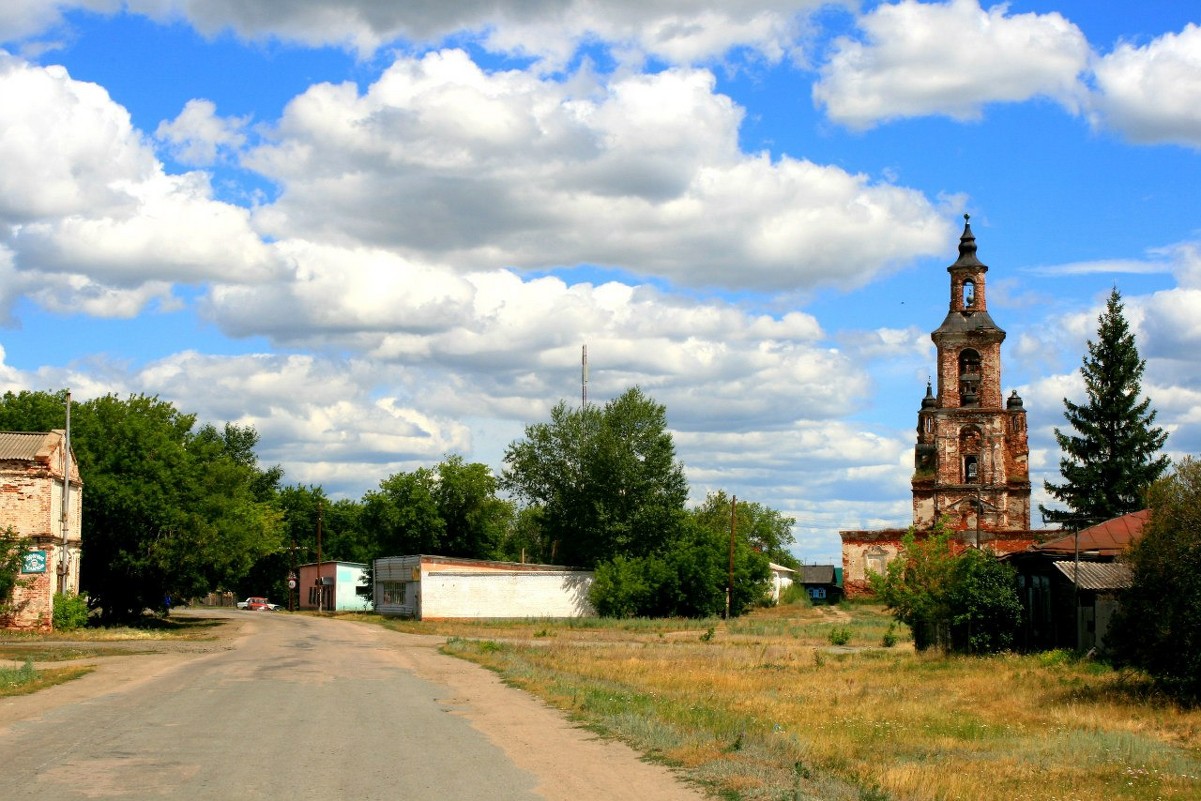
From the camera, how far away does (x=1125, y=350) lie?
62250 mm

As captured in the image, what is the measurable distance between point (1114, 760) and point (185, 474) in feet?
134

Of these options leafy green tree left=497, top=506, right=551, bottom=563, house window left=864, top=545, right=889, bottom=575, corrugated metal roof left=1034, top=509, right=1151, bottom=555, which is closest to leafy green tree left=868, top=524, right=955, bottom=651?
corrugated metal roof left=1034, top=509, right=1151, bottom=555

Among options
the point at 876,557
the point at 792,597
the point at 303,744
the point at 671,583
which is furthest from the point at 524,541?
the point at 303,744

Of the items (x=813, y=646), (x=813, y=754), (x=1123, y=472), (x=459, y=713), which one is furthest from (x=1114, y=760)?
(x=1123, y=472)

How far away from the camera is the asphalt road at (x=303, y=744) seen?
11.7m

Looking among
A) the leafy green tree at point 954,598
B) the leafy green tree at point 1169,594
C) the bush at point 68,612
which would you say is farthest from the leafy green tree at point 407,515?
the leafy green tree at point 1169,594

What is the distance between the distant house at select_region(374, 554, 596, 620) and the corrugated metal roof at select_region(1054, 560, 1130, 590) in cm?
3645

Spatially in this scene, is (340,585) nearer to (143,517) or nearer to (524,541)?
(524,541)

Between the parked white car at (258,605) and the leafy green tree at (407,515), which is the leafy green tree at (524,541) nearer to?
the parked white car at (258,605)

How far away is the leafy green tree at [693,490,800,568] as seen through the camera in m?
121

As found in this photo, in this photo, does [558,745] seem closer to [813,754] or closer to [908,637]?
[813,754]

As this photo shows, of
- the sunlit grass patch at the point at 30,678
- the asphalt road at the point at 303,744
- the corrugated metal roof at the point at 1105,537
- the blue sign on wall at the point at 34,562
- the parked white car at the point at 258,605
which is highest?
the corrugated metal roof at the point at 1105,537

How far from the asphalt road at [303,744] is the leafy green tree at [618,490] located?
42.7m

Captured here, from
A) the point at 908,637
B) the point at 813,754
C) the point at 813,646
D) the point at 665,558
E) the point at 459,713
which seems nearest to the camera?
the point at 813,754
